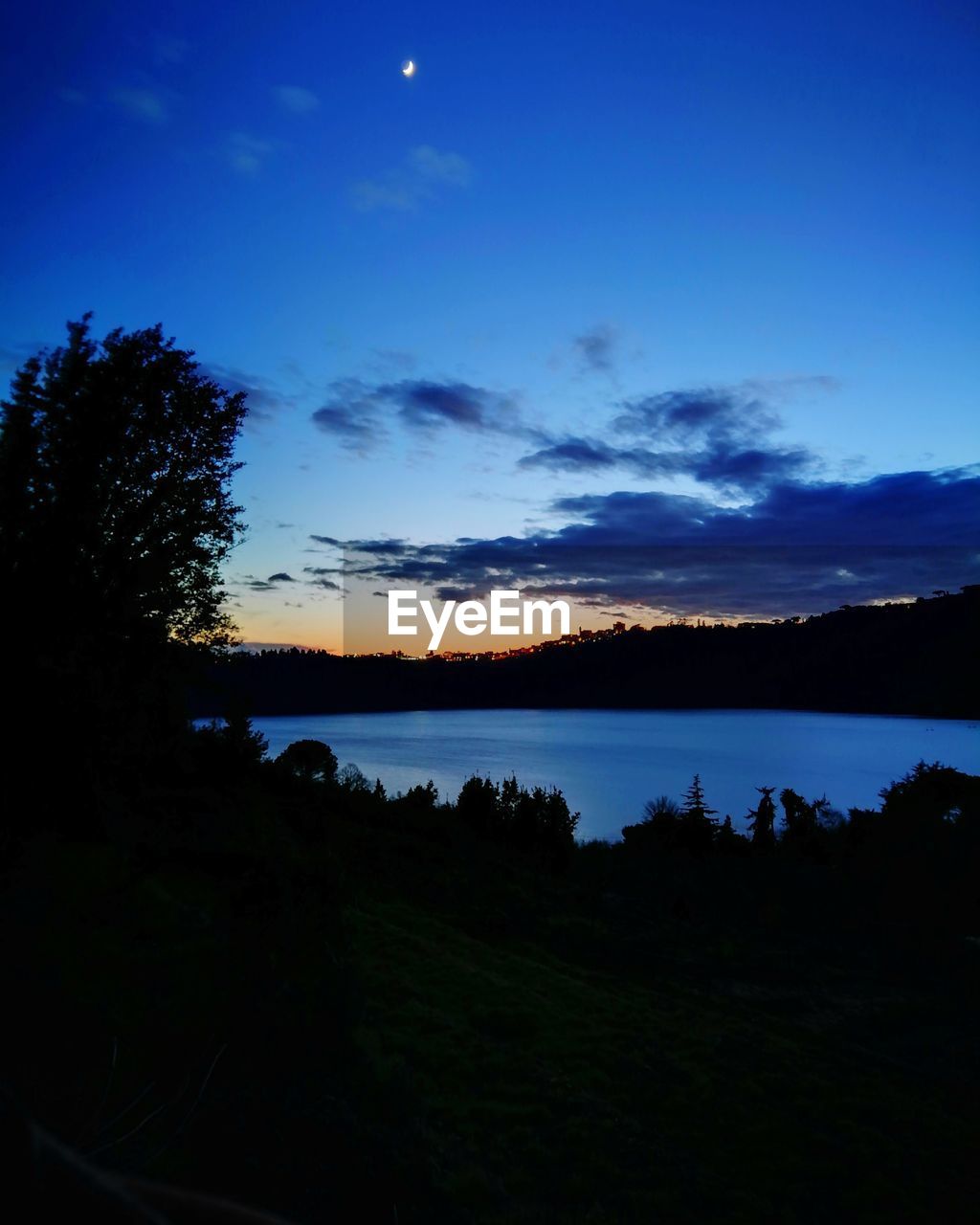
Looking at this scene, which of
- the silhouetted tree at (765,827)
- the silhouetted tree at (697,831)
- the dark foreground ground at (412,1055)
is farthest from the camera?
the silhouetted tree at (765,827)

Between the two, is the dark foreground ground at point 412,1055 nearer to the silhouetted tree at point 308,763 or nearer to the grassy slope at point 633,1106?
the grassy slope at point 633,1106

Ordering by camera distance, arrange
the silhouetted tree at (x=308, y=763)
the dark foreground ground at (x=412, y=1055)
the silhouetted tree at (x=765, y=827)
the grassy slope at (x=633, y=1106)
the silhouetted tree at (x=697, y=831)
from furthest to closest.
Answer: the silhouetted tree at (x=765, y=827) < the silhouetted tree at (x=697, y=831) < the silhouetted tree at (x=308, y=763) < the grassy slope at (x=633, y=1106) < the dark foreground ground at (x=412, y=1055)

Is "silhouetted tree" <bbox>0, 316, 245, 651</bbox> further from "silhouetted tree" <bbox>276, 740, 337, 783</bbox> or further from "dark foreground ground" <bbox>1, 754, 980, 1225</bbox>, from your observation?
"silhouetted tree" <bbox>276, 740, 337, 783</bbox>

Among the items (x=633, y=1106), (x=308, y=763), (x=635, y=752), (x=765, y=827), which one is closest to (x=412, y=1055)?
(x=633, y=1106)

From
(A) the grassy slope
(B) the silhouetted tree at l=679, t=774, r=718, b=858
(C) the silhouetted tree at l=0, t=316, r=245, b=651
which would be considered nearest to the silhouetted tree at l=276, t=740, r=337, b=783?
(C) the silhouetted tree at l=0, t=316, r=245, b=651

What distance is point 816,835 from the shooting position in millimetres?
43875

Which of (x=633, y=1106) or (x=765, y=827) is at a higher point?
(x=633, y=1106)

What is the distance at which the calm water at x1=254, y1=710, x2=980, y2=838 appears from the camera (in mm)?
73062

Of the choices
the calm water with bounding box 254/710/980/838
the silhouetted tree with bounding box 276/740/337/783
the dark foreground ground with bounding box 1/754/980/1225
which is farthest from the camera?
the calm water with bounding box 254/710/980/838

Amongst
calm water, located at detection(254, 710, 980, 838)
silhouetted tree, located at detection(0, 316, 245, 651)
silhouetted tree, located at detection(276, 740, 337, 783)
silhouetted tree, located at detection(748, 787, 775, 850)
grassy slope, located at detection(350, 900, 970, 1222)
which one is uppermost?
silhouetted tree, located at detection(0, 316, 245, 651)

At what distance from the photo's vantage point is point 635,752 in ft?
356

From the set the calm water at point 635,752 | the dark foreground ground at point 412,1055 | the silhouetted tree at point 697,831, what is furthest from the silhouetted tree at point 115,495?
the calm water at point 635,752

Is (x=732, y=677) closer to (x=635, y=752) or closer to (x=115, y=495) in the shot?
(x=635, y=752)

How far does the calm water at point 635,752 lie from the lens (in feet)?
240
